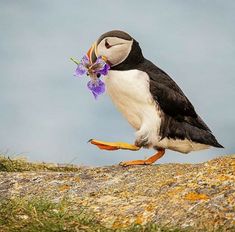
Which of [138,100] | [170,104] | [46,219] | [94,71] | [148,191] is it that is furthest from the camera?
[170,104]

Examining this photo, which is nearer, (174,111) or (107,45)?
(107,45)

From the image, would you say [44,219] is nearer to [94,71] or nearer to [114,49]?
[94,71]

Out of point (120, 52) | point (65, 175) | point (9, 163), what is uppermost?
point (120, 52)

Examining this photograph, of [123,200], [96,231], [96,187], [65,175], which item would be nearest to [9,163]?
[65,175]

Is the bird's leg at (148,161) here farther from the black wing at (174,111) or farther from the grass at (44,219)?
the grass at (44,219)

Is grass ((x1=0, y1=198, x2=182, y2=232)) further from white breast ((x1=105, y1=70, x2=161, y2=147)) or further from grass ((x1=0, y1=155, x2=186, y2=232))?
white breast ((x1=105, y1=70, x2=161, y2=147))

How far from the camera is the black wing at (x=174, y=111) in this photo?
918cm

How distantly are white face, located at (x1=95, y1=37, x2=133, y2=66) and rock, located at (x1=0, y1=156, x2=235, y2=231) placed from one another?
1.60 m

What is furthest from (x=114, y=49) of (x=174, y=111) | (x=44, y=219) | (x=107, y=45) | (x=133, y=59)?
(x=44, y=219)

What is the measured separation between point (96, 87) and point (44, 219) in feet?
11.8

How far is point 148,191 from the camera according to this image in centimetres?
760

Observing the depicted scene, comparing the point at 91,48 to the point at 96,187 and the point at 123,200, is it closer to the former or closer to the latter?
the point at 96,187

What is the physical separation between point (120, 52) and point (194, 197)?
305 cm

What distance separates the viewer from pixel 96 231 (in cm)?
593
